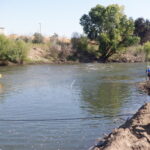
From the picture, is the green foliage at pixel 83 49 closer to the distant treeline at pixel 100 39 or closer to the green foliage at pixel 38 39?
the distant treeline at pixel 100 39

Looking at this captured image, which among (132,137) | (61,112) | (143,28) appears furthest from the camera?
(143,28)

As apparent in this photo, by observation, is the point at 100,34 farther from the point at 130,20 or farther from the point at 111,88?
the point at 111,88

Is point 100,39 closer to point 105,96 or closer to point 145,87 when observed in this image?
point 145,87

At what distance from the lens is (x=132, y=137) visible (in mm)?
12320

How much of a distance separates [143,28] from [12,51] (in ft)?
137

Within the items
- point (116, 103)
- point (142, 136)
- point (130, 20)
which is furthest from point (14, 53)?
point (142, 136)

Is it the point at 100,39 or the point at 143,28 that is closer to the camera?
the point at 100,39

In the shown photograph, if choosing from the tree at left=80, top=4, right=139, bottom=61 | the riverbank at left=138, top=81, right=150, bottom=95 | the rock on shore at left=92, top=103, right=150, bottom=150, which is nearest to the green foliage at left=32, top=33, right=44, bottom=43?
the tree at left=80, top=4, right=139, bottom=61

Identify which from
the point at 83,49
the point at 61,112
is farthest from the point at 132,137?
the point at 83,49

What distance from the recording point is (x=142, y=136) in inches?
488

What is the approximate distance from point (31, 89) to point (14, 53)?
35.1m

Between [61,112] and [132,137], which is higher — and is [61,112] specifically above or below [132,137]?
below

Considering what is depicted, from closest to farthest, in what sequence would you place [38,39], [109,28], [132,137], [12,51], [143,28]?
[132,137], [12,51], [109,28], [38,39], [143,28]


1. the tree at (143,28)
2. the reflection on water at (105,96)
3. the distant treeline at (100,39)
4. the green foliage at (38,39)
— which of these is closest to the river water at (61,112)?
the reflection on water at (105,96)
